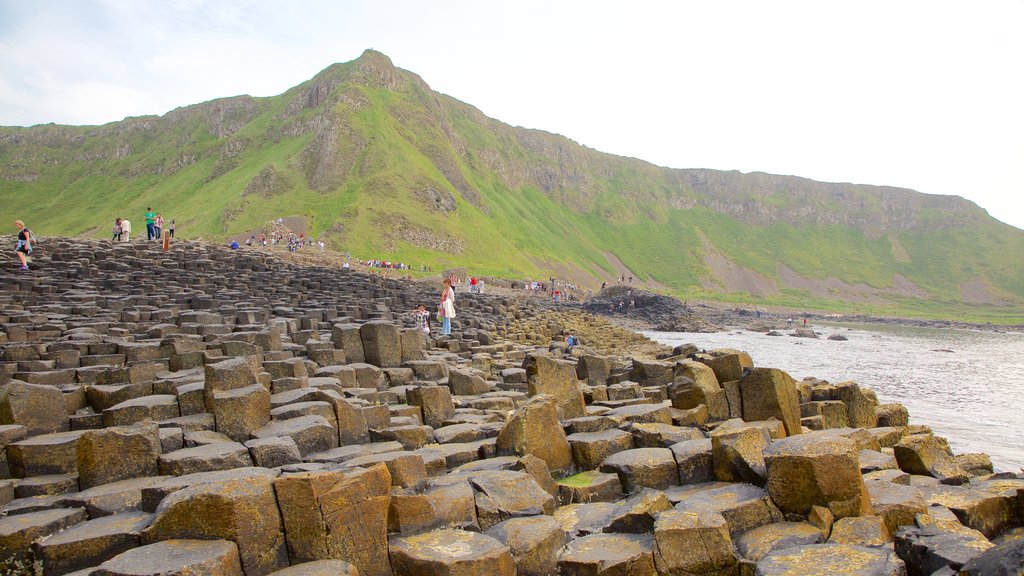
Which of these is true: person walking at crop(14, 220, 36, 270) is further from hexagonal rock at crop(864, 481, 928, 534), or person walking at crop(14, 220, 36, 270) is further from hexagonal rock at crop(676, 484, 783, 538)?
hexagonal rock at crop(864, 481, 928, 534)

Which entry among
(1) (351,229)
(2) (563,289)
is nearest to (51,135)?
(1) (351,229)

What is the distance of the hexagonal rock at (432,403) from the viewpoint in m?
11.0

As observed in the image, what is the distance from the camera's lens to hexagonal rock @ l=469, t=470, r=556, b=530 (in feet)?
23.2

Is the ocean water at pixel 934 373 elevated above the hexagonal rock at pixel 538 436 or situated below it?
below

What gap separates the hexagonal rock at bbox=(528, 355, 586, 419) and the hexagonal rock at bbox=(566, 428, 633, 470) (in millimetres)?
1874

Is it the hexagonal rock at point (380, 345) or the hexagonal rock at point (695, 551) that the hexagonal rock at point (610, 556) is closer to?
the hexagonal rock at point (695, 551)

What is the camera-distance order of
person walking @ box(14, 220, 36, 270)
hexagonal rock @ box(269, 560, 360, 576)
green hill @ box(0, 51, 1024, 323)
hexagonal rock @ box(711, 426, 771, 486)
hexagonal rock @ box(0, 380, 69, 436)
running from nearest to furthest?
1. hexagonal rock @ box(269, 560, 360, 576)
2. hexagonal rock @ box(711, 426, 771, 486)
3. hexagonal rock @ box(0, 380, 69, 436)
4. person walking @ box(14, 220, 36, 270)
5. green hill @ box(0, 51, 1024, 323)

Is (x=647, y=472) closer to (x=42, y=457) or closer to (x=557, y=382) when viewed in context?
(x=557, y=382)

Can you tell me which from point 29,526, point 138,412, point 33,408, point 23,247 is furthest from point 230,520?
point 23,247

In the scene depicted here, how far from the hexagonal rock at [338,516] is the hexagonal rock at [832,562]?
3468 millimetres

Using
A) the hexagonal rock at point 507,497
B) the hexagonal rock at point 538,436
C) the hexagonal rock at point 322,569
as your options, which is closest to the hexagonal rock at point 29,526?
the hexagonal rock at point 322,569

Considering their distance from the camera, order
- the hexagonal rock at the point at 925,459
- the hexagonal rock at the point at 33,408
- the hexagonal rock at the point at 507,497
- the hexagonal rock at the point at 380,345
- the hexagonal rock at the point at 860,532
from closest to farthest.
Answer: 1. the hexagonal rock at the point at 860,532
2. the hexagonal rock at the point at 507,497
3. the hexagonal rock at the point at 33,408
4. the hexagonal rock at the point at 925,459
5. the hexagonal rock at the point at 380,345

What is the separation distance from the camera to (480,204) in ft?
387

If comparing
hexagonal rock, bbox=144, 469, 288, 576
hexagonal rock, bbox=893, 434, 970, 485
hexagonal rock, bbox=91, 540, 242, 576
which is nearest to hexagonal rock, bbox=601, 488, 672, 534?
hexagonal rock, bbox=144, 469, 288, 576
